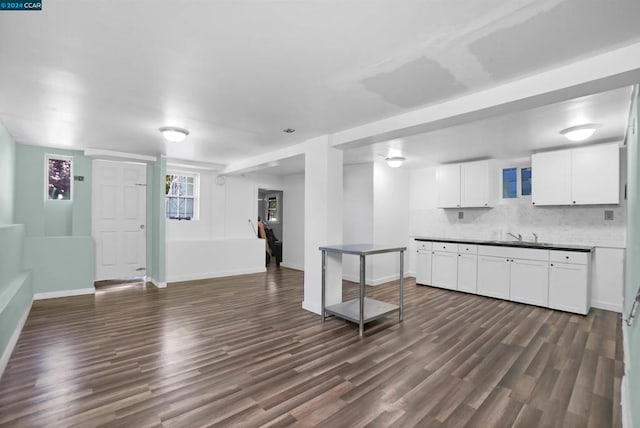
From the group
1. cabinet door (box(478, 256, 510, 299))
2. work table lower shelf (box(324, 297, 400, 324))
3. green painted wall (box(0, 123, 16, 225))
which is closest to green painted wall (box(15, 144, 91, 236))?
green painted wall (box(0, 123, 16, 225))

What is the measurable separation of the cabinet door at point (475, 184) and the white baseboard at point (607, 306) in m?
2.05

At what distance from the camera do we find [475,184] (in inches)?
218

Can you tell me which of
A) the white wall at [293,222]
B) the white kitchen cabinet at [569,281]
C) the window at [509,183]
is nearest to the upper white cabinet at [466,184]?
the window at [509,183]

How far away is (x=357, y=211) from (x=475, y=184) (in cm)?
224

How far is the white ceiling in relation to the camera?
1.66m

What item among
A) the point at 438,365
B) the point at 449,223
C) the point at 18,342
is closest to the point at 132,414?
the point at 18,342

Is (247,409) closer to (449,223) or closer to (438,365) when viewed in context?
(438,365)

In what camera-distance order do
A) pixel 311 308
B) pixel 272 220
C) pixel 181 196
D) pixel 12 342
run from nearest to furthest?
pixel 12 342 < pixel 311 308 < pixel 181 196 < pixel 272 220

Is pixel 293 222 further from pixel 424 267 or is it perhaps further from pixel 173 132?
pixel 173 132

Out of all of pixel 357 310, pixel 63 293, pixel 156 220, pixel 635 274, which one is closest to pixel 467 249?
pixel 357 310

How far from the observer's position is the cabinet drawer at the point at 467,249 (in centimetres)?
525

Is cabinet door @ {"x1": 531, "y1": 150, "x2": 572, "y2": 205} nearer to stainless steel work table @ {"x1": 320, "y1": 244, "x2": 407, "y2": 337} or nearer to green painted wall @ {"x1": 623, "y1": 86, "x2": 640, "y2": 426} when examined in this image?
green painted wall @ {"x1": 623, "y1": 86, "x2": 640, "y2": 426}

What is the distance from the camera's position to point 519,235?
5.31 m

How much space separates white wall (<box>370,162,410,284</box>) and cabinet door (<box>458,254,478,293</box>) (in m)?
1.34
